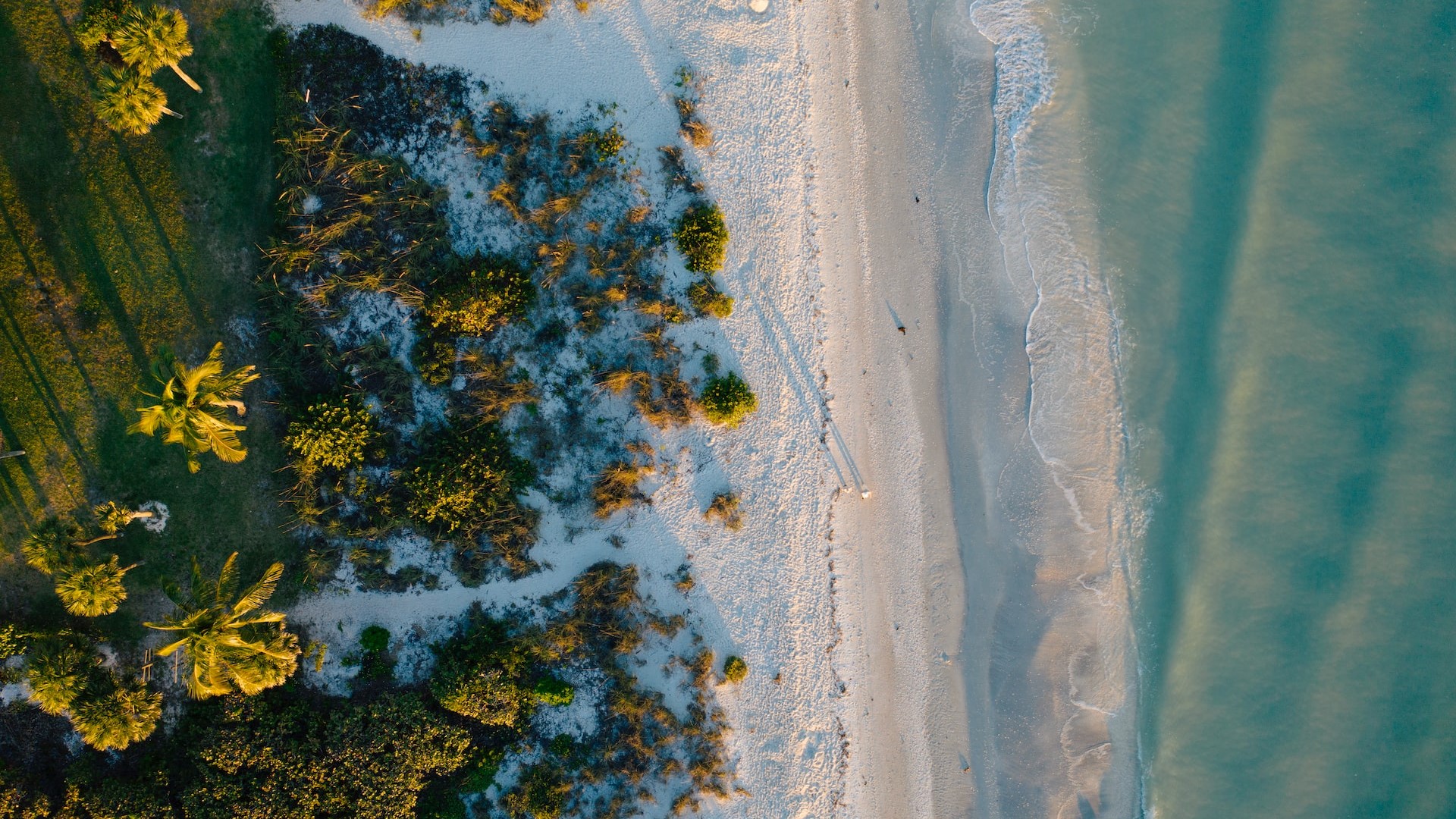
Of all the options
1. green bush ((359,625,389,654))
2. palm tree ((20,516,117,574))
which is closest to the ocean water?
green bush ((359,625,389,654))

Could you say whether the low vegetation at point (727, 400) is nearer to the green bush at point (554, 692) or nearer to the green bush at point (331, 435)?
the green bush at point (554, 692)

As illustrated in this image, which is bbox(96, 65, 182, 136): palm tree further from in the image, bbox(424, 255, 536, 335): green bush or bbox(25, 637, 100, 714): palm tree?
bbox(25, 637, 100, 714): palm tree

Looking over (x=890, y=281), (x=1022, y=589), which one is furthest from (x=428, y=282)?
(x=1022, y=589)

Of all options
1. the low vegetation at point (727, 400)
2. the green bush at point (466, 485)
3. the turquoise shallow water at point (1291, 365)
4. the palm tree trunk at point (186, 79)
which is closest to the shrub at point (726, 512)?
the low vegetation at point (727, 400)

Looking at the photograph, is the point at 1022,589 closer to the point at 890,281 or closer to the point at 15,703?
the point at 890,281

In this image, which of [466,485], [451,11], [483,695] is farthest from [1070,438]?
[451,11]

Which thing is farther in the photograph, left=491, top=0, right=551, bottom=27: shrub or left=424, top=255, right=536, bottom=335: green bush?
left=491, top=0, right=551, bottom=27: shrub

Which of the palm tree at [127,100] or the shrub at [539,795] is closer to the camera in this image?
the palm tree at [127,100]
